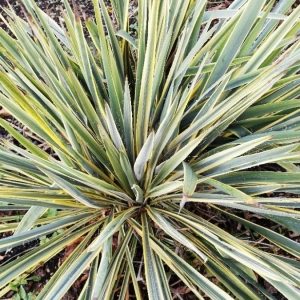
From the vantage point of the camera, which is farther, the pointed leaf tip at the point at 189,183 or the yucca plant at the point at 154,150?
the yucca plant at the point at 154,150

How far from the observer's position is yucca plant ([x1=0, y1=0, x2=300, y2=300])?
103 cm

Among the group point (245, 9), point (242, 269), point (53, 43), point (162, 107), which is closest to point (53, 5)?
point (53, 43)

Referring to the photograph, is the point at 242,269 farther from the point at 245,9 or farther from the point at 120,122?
the point at 245,9

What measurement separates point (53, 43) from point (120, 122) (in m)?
0.35

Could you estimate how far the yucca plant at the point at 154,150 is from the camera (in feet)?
3.39

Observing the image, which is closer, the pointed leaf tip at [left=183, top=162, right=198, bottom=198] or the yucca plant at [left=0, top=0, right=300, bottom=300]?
the pointed leaf tip at [left=183, top=162, right=198, bottom=198]

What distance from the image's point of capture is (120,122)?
1.23 meters

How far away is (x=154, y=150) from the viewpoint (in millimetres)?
1132

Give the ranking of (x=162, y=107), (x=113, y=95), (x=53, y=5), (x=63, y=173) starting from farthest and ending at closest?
(x=53, y=5), (x=162, y=107), (x=113, y=95), (x=63, y=173)

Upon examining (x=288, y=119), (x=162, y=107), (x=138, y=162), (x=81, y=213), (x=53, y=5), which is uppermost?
(x=53, y=5)

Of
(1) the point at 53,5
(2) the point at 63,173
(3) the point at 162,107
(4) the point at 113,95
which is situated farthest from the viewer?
(1) the point at 53,5

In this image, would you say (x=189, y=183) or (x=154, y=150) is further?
(x=154, y=150)

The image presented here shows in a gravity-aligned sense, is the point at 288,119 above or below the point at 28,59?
above

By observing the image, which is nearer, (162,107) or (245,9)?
(245,9)
